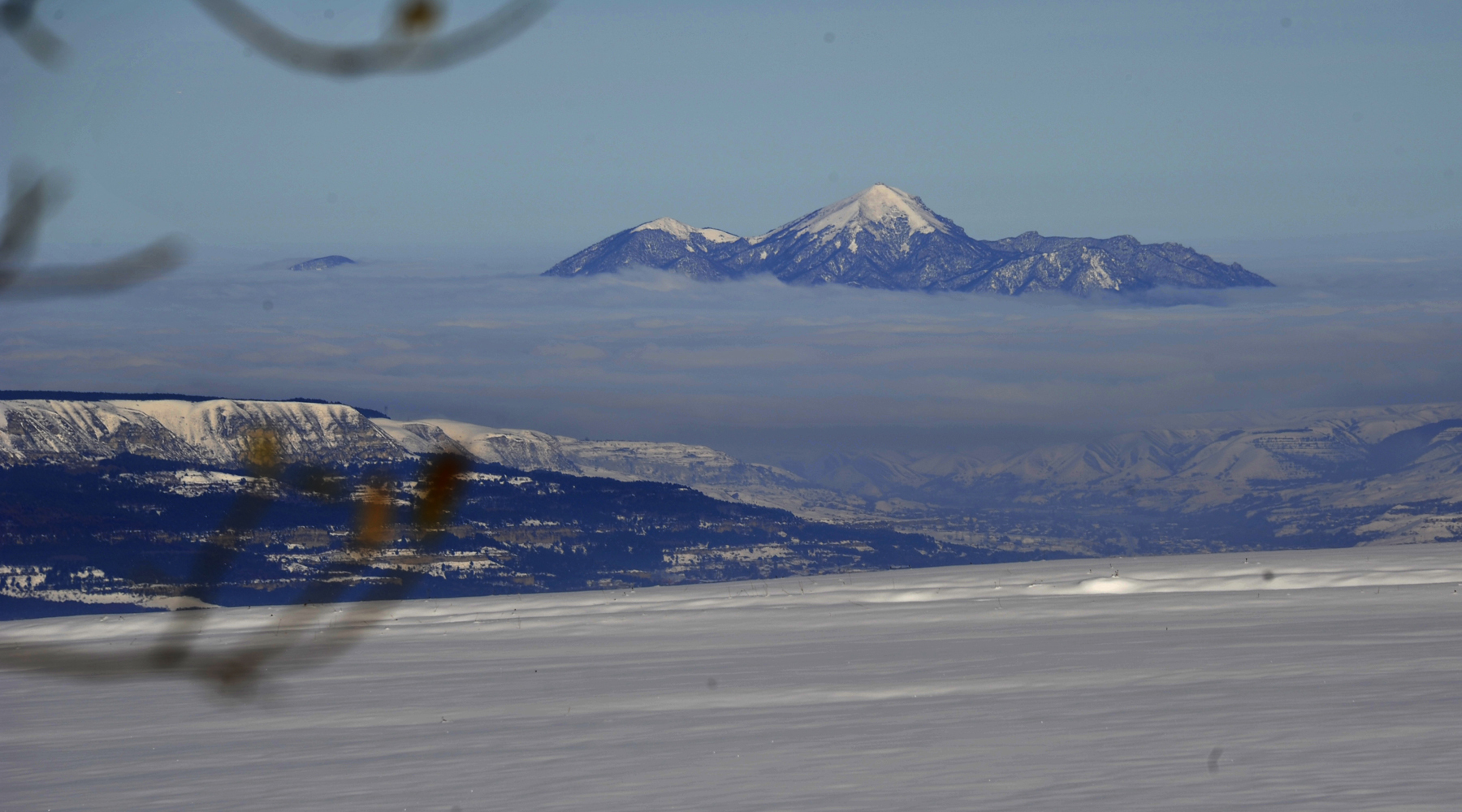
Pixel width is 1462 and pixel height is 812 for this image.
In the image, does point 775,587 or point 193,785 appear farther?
point 775,587

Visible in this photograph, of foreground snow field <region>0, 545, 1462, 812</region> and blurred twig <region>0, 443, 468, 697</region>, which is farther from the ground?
blurred twig <region>0, 443, 468, 697</region>

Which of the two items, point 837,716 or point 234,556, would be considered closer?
point 234,556

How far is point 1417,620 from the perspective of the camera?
35.8 meters

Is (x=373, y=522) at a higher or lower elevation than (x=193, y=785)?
higher

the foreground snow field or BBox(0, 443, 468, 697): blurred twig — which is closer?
BBox(0, 443, 468, 697): blurred twig

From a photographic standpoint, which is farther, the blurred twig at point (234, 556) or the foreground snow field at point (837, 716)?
the foreground snow field at point (837, 716)

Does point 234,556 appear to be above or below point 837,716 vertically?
above

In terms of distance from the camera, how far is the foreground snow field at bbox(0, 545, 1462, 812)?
695 inches

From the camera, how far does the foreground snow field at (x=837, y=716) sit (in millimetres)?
17641

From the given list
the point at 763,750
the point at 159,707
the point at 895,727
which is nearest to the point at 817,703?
the point at 895,727

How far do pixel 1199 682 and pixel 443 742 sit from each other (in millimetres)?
12834

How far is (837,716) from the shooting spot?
2472 cm

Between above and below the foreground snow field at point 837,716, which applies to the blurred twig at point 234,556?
above

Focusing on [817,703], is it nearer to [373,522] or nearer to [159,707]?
[159,707]
